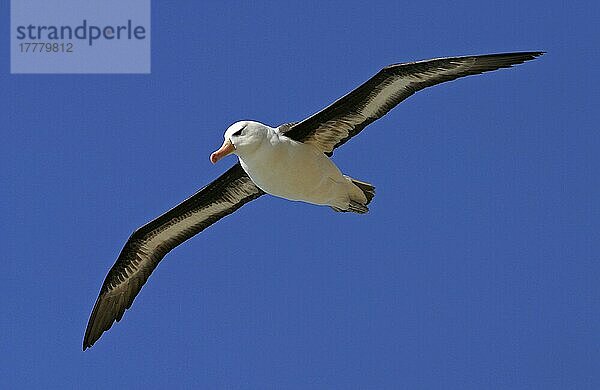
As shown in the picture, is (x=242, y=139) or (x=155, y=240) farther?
(x=155, y=240)

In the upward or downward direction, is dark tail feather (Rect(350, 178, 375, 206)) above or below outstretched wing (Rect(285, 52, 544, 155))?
below

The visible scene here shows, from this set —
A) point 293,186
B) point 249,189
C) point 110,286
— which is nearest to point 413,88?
point 293,186

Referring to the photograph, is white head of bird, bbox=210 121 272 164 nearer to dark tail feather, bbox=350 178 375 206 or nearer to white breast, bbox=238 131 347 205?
white breast, bbox=238 131 347 205

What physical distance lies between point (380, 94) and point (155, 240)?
14.6 feet

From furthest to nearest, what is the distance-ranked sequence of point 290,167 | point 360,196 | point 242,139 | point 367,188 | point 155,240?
1. point 155,240
2. point 367,188
3. point 360,196
4. point 290,167
5. point 242,139

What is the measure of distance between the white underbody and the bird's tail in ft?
0.04

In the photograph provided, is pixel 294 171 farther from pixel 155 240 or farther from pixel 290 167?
pixel 155 240

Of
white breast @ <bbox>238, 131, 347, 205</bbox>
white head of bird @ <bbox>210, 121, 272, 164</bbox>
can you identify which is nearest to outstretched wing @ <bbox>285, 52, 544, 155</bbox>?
white breast @ <bbox>238, 131, 347, 205</bbox>

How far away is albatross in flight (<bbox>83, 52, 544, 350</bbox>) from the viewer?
1522 centimetres

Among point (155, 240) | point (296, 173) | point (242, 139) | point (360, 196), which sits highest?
point (242, 139)

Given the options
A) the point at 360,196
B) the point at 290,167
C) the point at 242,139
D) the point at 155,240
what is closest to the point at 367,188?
the point at 360,196

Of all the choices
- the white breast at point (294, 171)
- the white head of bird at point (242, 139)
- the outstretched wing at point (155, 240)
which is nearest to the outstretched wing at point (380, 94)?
the white breast at point (294, 171)

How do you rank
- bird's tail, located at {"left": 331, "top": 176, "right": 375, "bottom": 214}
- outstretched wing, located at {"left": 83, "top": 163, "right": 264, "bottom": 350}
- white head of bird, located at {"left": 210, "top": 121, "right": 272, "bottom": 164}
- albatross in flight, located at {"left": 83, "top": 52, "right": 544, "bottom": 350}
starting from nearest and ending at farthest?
white head of bird, located at {"left": 210, "top": 121, "right": 272, "bottom": 164} < albatross in flight, located at {"left": 83, "top": 52, "right": 544, "bottom": 350} < bird's tail, located at {"left": 331, "top": 176, "right": 375, "bottom": 214} < outstretched wing, located at {"left": 83, "top": 163, "right": 264, "bottom": 350}

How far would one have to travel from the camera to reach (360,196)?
16.4 m
